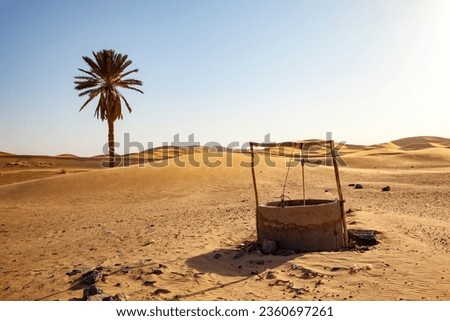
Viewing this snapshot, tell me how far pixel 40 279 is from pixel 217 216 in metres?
6.06

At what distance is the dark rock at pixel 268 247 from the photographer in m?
7.34

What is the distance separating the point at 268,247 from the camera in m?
7.38

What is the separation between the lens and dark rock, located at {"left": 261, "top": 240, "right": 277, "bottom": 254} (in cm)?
734

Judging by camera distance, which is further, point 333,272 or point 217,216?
A: point 217,216

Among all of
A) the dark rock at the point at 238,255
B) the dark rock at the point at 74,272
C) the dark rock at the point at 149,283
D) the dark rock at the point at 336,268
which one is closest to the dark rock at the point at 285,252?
the dark rock at the point at 238,255

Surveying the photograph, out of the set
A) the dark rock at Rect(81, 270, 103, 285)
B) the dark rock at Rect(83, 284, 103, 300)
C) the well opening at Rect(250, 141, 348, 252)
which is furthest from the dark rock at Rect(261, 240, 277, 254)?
the dark rock at Rect(83, 284, 103, 300)

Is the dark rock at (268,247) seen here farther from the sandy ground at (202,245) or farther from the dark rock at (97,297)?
the dark rock at (97,297)

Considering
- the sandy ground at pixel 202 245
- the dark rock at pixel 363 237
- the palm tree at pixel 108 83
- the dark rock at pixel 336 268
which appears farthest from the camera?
the palm tree at pixel 108 83

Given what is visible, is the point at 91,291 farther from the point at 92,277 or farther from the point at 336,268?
the point at 336,268

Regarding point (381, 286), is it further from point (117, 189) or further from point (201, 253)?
point (117, 189)

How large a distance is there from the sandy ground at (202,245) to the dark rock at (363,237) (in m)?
0.25
